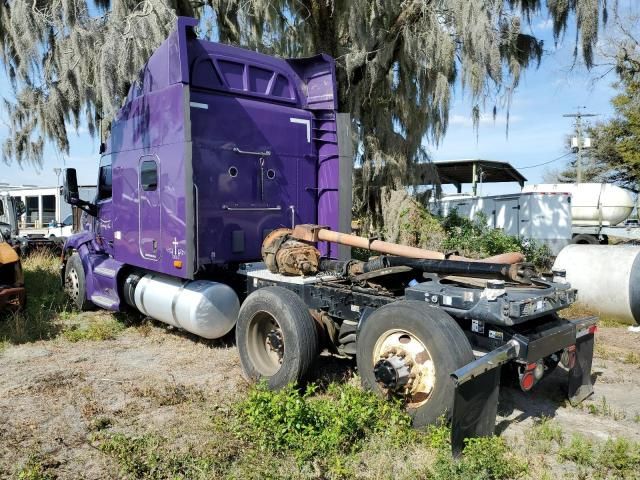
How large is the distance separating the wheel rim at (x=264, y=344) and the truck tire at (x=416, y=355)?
113cm

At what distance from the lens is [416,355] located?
13.0ft

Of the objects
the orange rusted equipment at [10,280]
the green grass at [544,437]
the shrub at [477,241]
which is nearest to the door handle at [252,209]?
the orange rusted equipment at [10,280]

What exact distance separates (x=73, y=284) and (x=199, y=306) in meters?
3.94

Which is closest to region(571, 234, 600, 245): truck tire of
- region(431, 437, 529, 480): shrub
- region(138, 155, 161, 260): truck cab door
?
region(138, 155, 161, 260): truck cab door

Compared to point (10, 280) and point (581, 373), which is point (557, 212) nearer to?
point (581, 373)

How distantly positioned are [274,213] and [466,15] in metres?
5.42

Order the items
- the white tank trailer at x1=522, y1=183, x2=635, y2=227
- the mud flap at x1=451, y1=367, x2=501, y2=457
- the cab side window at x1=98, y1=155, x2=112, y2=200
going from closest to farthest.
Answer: the mud flap at x1=451, y1=367, x2=501, y2=457 < the cab side window at x1=98, y1=155, x2=112, y2=200 < the white tank trailer at x1=522, y1=183, x2=635, y2=227

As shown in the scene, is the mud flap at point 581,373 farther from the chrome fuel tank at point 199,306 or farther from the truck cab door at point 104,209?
the truck cab door at point 104,209

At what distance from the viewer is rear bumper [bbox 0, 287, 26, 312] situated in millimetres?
7288

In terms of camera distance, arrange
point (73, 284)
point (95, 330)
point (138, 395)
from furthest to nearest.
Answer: point (73, 284)
point (95, 330)
point (138, 395)

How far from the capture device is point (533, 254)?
1344 centimetres

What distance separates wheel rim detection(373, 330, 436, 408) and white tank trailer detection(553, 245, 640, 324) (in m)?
5.11

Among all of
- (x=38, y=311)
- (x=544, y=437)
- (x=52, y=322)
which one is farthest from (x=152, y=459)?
(x=38, y=311)

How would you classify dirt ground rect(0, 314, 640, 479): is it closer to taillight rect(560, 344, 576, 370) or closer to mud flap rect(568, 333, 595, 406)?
mud flap rect(568, 333, 595, 406)
